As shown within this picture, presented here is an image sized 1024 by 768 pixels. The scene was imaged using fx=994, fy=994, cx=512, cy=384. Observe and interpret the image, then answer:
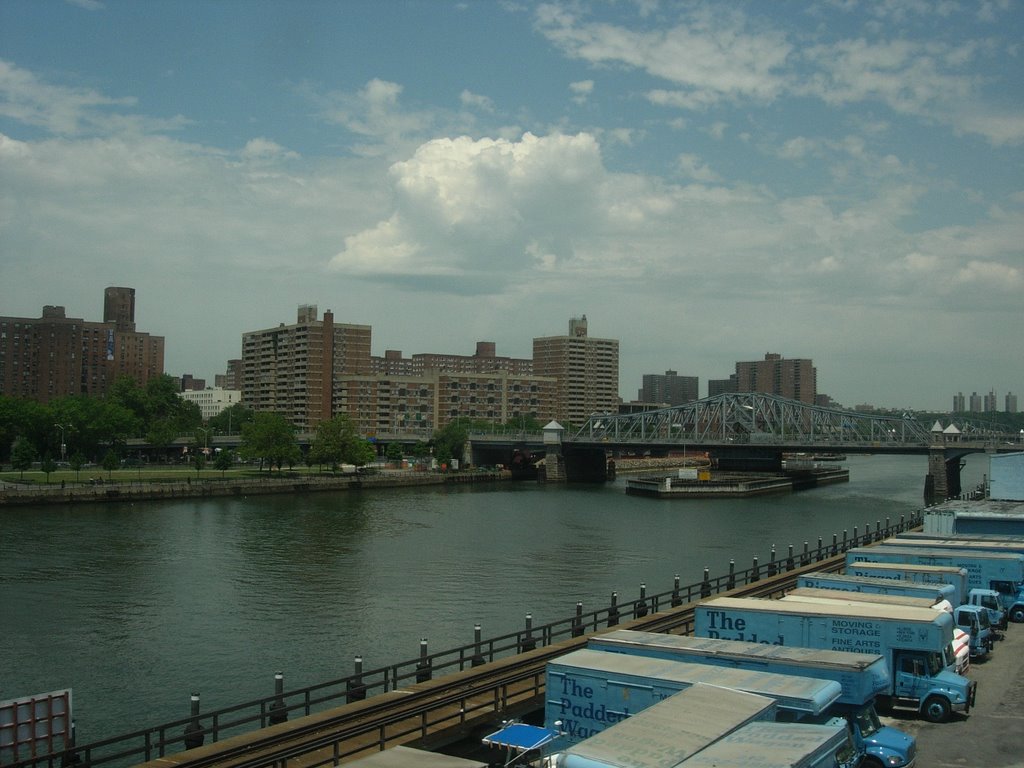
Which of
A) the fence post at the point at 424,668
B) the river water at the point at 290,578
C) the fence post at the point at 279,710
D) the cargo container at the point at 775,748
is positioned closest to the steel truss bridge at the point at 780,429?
the river water at the point at 290,578

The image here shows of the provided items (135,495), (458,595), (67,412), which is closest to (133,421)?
(67,412)

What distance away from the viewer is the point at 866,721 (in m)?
20.2

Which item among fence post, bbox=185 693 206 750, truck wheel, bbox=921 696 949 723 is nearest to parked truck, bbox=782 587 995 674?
truck wheel, bbox=921 696 949 723

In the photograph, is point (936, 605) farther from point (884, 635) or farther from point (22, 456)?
point (22, 456)

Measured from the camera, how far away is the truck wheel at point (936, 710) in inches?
949

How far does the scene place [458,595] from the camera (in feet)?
161

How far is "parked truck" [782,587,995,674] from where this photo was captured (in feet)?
94.5

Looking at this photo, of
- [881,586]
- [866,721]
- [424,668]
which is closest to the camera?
[866,721]

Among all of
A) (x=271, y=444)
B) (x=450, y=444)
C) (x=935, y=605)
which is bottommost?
(x=935, y=605)

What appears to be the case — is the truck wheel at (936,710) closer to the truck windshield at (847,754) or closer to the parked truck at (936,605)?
the parked truck at (936,605)

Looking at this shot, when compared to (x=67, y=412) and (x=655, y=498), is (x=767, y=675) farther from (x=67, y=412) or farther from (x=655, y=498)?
(x=67, y=412)

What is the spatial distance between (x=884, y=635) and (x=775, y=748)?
1164 cm

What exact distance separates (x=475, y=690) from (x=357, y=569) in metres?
35.7

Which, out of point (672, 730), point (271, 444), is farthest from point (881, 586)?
point (271, 444)
